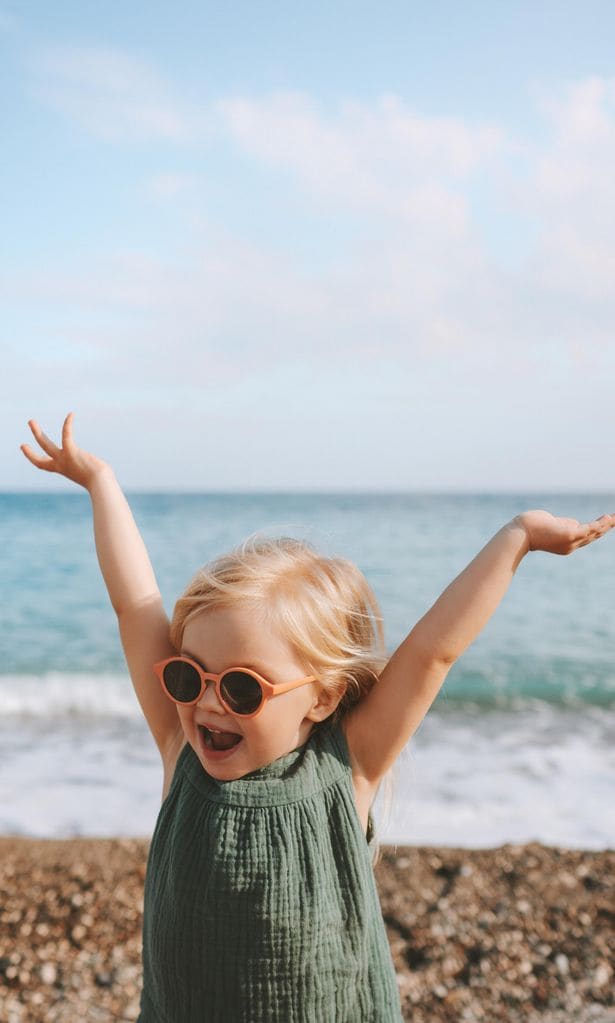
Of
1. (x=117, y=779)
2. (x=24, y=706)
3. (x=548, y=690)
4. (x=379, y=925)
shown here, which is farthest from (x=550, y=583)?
(x=379, y=925)

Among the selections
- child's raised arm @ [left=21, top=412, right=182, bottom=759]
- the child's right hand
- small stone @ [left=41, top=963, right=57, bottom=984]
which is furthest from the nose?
small stone @ [left=41, top=963, right=57, bottom=984]

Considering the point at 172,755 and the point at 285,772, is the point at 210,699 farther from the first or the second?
the point at 172,755

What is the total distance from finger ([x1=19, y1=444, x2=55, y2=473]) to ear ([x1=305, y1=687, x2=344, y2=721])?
3.50 ft

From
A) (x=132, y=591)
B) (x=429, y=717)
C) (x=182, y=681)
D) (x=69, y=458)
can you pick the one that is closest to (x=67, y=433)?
(x=69, y=458)

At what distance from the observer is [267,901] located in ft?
6.55

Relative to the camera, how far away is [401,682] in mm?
2156

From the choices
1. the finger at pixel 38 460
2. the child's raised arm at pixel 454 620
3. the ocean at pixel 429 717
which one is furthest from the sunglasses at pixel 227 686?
the finger at pixel 38 460

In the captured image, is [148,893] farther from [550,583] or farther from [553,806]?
[550,583]

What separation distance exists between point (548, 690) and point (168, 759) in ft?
29.4

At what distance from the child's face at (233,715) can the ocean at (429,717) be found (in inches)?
17.1

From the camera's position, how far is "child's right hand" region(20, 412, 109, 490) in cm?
255

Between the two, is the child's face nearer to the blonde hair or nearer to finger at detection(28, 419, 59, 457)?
the blonde hair

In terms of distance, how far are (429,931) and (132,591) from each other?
271cm

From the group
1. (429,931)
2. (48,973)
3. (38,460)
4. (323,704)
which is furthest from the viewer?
(429,931)
